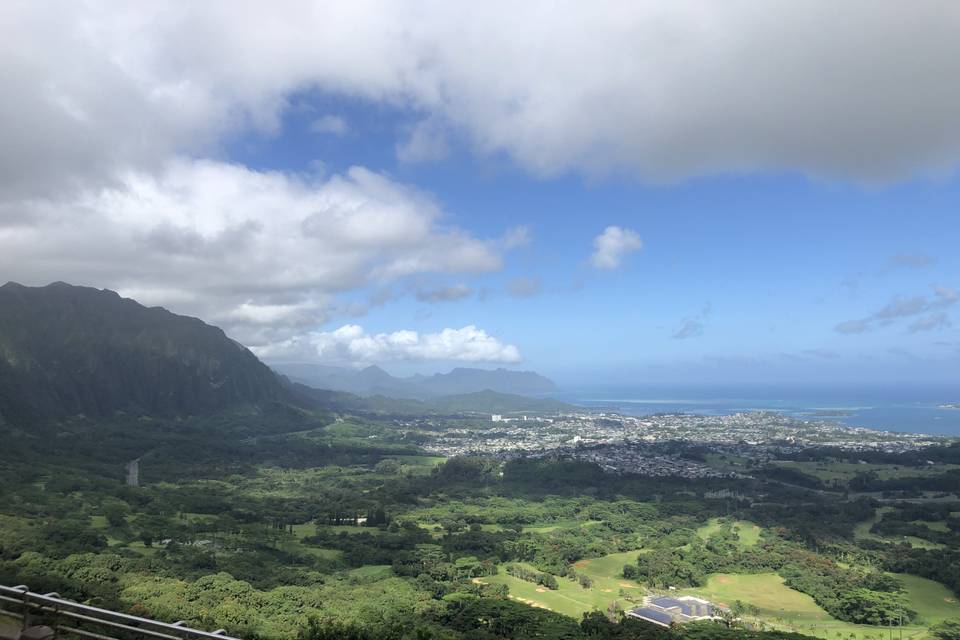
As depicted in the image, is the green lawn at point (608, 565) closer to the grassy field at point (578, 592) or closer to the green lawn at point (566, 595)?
the grassy field at point (578, 592)

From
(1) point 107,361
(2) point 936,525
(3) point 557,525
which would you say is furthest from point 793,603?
(1) point 107,361

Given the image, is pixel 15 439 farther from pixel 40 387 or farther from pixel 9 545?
pixel 9 545

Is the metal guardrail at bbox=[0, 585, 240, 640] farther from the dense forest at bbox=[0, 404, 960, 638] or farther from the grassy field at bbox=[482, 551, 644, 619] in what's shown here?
the grassy field at bbox=[482, 551, 644, 619]

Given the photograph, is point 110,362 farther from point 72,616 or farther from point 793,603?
point 72,616

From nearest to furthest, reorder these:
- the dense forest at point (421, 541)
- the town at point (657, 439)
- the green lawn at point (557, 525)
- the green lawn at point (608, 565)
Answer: the dense forest at point (421, 541) → the green lawn at point (608, 565) → the green lawn at point (557, 525) → the town at point (657, 439)

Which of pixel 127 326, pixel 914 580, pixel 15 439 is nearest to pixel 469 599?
pixel 914 580

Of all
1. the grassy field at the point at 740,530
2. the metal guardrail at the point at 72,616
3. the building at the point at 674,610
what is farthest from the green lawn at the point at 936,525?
the metal guardrail at the point at 72,616
